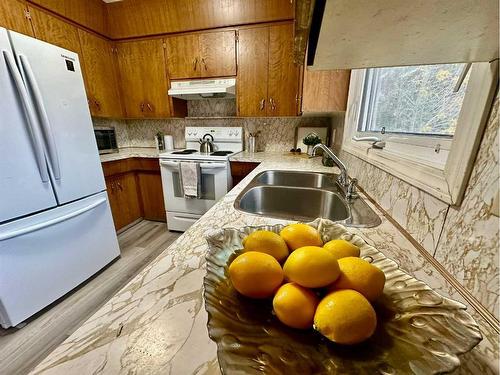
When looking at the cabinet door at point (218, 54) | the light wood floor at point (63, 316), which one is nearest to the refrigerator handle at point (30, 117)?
the light wood floor at point (63, 316)

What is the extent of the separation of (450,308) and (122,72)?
3.25 meters

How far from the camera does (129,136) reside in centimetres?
300

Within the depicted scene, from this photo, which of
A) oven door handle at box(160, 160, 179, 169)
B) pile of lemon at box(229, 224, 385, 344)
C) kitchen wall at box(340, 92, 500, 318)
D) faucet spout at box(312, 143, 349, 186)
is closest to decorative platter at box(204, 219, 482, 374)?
pile of lemon at box(229, 224, 385, 344)

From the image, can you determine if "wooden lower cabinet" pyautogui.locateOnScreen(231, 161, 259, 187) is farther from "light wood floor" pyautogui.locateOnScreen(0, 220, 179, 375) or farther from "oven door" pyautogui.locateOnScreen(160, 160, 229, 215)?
"light wood floor" pyautogui.locateOnScreen(0, 220, 179, 375)

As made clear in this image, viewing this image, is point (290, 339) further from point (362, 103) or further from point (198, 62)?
point (198, 62)

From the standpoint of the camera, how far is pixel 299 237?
15.5 inches

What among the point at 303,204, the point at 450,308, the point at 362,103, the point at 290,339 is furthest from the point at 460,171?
the point at 362,103

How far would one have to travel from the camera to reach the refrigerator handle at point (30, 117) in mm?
1102

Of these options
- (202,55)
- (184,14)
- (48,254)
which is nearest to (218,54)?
(202,55)

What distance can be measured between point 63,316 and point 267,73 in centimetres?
260

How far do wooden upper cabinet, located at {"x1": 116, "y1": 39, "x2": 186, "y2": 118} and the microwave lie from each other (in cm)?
32

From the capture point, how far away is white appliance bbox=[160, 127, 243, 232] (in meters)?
2.11

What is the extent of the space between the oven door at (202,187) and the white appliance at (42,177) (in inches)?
28.2

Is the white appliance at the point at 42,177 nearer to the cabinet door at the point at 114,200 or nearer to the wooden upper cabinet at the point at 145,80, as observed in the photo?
the cabinet door at the point at 114,200
